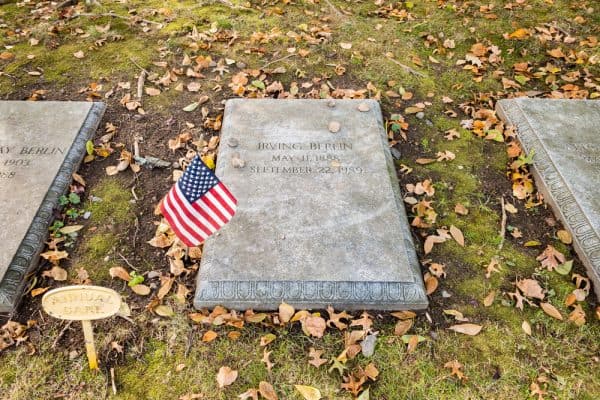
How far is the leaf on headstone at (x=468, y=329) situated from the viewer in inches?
110

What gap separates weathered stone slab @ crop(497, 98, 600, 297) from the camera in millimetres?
3168

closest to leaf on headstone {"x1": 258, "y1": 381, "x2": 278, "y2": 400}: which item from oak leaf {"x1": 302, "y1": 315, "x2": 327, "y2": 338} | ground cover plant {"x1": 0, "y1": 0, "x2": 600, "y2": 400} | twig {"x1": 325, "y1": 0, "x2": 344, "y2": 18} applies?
ground cover plant {"x1": 0, "y1": 0, "x2": 600, "y2": 400}

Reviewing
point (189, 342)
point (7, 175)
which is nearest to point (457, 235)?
point (189, 342)

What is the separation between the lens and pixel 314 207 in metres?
3.15

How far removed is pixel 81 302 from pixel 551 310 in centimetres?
283

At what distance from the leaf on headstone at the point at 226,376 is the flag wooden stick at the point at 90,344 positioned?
2.31ft

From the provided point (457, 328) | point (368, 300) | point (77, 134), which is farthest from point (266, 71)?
point (457, 328)

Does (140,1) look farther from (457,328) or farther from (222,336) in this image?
(457,328)

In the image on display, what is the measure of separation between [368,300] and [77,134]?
2.82 meters

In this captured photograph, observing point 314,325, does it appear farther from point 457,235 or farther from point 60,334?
point 60,334

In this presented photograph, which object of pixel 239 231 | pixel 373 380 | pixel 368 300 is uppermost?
pixel 239 231

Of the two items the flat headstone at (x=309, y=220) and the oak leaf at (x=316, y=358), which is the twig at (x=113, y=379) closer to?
the flat headstone at (x=309, y=220)

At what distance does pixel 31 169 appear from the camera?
11.1 ft

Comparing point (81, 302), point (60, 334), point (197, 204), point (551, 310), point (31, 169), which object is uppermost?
point (197, 204)
